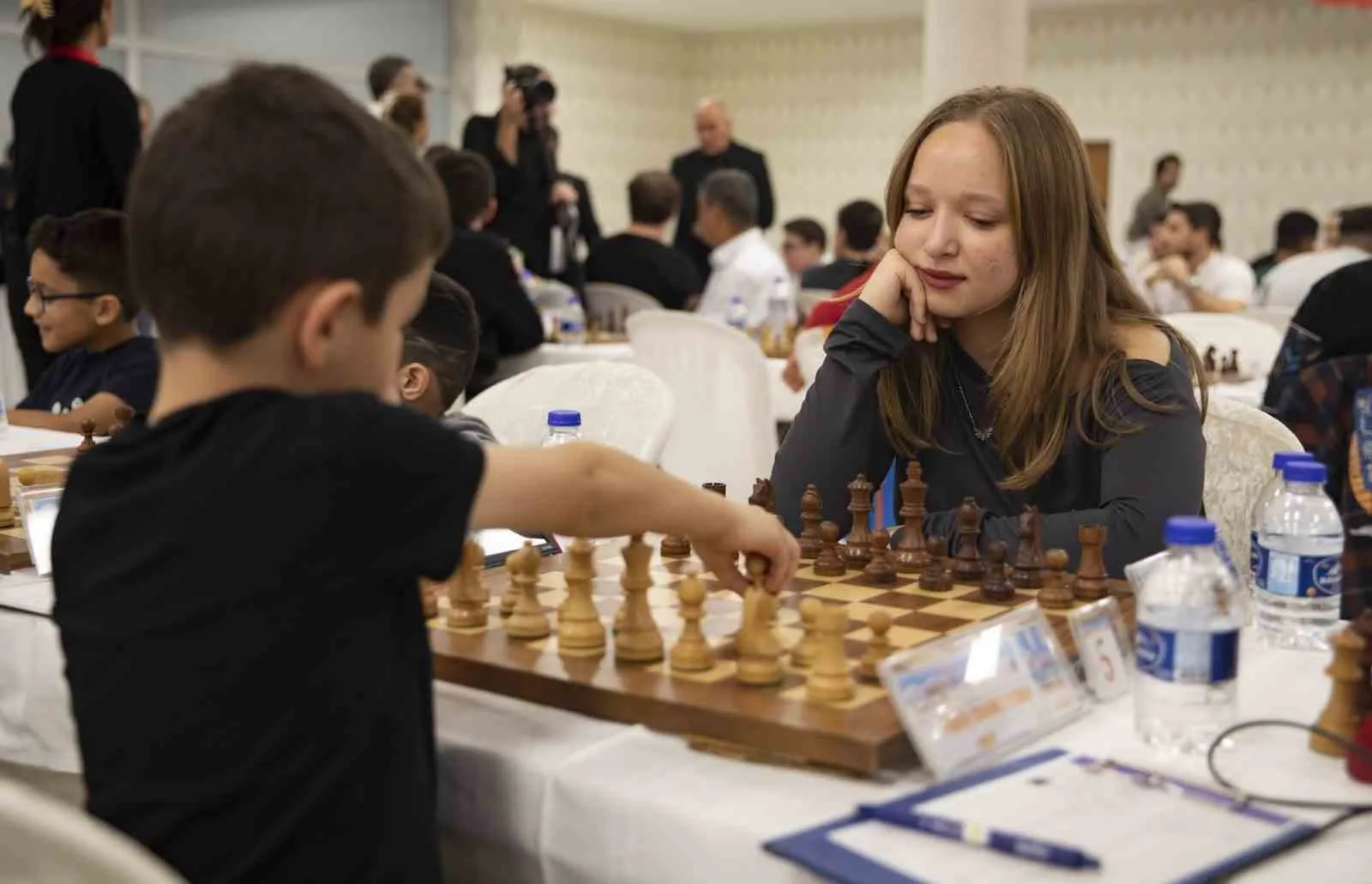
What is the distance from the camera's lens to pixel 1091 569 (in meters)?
1.51

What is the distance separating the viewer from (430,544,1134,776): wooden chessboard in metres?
1.11

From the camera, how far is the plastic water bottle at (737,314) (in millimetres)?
6161

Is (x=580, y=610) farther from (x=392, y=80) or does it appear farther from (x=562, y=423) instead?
(x=392, y=80)

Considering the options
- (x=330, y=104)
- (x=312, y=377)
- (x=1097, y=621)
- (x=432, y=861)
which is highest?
(x=330, y=104)

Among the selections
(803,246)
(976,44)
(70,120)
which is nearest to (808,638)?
(70,120)

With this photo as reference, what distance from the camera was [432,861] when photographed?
1056 millimetres

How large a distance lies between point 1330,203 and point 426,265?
1256cm

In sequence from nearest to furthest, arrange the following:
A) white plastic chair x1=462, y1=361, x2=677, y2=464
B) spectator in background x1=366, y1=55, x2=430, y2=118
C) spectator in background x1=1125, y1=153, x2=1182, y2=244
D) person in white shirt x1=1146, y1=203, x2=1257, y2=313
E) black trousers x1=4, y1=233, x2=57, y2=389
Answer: white plastic chair x1=462, y1=361, x2=677, y2=464, black trousers x1=4, y1=233, x2=57, y2=389, spectator in background x1=366, y1=55, x2=430, y2=118, person in white shirt x1=1146, y1=203, x2=1257, y2=313, spectator in background x1=1125, y1=153, x2=1182, y2=244

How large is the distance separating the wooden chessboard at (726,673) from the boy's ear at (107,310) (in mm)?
2006

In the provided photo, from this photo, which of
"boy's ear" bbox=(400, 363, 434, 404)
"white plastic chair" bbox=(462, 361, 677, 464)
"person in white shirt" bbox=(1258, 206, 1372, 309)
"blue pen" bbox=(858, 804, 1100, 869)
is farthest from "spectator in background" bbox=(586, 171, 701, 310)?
"blue pen" bbox=(858, 804, 1100, 869)

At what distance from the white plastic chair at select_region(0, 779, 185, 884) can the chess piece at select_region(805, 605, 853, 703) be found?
526 mm

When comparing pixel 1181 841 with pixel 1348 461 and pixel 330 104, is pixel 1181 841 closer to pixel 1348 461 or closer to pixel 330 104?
pixel 330 104

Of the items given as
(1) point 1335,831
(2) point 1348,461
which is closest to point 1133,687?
(1) point 1335,831

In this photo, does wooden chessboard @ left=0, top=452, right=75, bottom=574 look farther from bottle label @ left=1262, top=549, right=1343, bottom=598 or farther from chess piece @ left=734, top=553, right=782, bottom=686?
bottle label @ left=1262, top=549, right=1343, bottom=598
